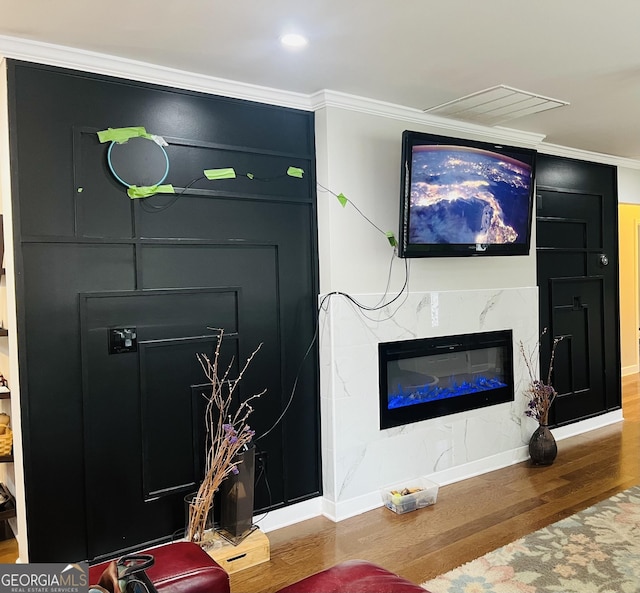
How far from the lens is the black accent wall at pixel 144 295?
265cm

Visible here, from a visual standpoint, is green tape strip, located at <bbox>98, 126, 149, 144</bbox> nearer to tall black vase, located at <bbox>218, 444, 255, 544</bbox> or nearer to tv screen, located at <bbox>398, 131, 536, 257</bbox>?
tv screen, located at <bbox>398, 131, 536, 257</bbox>

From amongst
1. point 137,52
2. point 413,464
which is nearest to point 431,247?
point 413,464

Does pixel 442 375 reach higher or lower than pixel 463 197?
lower

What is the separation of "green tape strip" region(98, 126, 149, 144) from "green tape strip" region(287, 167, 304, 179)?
83 centimetres

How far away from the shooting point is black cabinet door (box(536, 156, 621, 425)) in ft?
15.9

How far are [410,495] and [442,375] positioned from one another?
84cm

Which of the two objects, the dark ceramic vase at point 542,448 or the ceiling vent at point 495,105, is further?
the dark ceramic vase at point 542,448

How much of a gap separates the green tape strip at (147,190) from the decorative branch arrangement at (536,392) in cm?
286

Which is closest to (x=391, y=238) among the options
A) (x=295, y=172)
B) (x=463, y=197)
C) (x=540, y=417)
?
(x=463, y=197)

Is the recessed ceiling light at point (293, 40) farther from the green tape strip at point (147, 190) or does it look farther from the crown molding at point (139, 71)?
the green tape strip at point (147, 190)

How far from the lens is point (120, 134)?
9.21 ft

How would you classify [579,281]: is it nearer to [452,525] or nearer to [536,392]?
[536,392]

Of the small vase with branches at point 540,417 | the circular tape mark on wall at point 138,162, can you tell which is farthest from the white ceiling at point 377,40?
the small vase with branches at point 540,417

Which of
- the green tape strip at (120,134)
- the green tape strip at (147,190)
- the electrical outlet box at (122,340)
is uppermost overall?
the green tape strip at (120,134)
